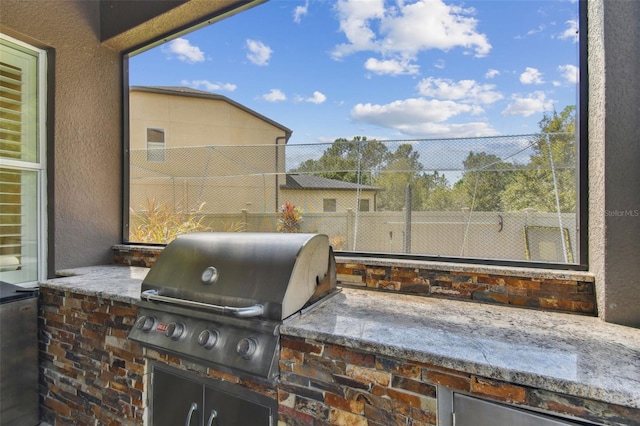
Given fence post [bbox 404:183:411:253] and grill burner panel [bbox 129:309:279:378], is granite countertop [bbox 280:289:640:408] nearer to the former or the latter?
grill burner panel [bbox 129:309:279:378]

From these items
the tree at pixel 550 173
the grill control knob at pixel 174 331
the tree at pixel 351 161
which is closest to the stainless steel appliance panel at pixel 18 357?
the grill control knob at pixel 174 331

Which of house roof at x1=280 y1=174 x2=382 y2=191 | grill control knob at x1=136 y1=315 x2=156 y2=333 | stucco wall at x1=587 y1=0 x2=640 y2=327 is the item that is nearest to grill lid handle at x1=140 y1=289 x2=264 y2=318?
grill control knob at x1=136 y1=315 x2=156 y2=333

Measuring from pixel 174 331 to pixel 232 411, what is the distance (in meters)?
0.50

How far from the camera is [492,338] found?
1.21 metres

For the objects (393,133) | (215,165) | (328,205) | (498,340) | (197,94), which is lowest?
(498,340)

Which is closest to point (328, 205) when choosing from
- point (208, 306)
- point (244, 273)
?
point (244, 273)

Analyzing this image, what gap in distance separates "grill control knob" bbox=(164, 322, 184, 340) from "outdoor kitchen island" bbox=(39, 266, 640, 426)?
208mm

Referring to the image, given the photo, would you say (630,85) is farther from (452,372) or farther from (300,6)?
(300,6)

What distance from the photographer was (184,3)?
2.45 meters

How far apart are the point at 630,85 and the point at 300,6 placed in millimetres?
2620

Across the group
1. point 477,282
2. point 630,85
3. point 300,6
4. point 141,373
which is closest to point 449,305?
point 477,282

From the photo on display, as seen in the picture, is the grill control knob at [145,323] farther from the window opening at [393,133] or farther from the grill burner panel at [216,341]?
the window opening at [393,133]

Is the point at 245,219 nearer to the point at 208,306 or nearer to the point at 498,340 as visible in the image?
the point at 208,306

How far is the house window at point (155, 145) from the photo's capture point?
3352 millimetres
